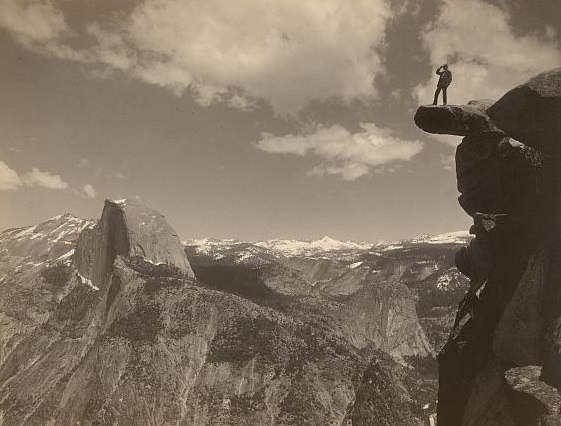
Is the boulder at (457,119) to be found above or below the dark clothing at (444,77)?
below

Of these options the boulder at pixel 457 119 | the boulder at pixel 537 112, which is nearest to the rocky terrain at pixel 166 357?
the boulder at pixel 457 119

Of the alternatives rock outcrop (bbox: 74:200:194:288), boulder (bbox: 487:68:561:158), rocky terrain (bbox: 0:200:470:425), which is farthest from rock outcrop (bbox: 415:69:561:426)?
rock outcrop (bbox: 74:200:194:288)

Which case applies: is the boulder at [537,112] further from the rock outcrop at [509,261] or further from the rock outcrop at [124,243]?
the rock outcrop at [124,243]

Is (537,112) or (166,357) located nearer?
(537,112)

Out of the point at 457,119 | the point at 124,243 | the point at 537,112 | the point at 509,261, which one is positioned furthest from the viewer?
the point at 124,243

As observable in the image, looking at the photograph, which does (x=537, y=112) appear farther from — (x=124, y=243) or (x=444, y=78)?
(x=124, y=243)

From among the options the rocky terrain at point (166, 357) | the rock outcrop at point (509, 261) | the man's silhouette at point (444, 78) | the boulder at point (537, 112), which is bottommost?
the rocky terrain at point (166, 357)

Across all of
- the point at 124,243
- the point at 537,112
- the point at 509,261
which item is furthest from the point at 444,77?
the point at 124,243
